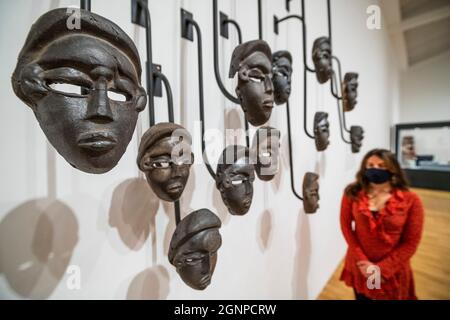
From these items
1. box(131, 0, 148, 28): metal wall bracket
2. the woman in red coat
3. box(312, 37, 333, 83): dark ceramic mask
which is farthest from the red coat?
box(131, 0, 148, 28): metal wall bracket

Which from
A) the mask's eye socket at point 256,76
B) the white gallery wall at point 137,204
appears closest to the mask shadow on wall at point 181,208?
the white gallery wall at point 137,204

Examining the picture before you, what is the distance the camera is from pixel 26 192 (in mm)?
307

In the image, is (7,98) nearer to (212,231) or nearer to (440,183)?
(212,231)

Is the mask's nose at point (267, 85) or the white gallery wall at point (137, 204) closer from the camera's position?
the white gallery wall at point (137, 204)

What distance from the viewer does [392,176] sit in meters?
0.84

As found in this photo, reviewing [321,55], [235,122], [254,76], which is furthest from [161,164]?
[321,55]

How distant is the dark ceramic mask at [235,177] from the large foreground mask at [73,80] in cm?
21

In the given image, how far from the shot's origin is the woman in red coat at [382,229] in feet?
2.60

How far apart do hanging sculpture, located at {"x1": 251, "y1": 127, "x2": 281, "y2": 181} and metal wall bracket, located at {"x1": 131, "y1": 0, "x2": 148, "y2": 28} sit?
28cm

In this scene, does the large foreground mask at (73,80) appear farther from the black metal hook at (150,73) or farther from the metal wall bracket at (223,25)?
the metal wall bracket at (223,25)

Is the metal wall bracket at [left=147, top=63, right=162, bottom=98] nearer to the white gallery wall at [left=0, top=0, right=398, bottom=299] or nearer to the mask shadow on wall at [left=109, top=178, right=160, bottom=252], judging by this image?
the white gallery wall at [left=0, top=0, right=398, bottom=299]

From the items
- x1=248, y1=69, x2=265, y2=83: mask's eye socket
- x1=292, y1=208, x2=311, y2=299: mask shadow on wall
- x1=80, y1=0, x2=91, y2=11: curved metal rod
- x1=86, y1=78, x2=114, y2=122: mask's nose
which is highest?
x1=80, y1=0, x2=91, y2=11: curved metal rod

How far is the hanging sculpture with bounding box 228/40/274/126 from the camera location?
1.34 ft
